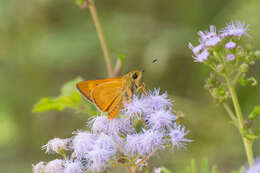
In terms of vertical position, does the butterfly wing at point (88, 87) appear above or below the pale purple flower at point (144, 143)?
above

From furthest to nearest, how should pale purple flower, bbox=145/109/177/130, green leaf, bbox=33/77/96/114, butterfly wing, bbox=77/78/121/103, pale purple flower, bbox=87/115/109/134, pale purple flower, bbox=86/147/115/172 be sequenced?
1. green leaf, bbox=33/77/96/114
2. butterfly wing, bbox=77/78/121/103
3. pale purple flower, bbox=87/115/109/134
4. pale purple flower, bbox=145/109/177/130
5. pale purple flower, bbox=86/147/115/172

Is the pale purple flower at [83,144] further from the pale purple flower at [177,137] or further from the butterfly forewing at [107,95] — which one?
the pale purple flower at [177,137]

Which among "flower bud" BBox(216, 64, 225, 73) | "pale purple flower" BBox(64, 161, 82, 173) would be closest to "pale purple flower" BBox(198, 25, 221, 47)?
"flower bud" BBox(216, 64, 225, 73)

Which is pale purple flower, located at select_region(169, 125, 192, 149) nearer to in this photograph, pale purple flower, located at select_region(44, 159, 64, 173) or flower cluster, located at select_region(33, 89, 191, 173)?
flower cluster, located at select_region(33, 89, 191, 173)

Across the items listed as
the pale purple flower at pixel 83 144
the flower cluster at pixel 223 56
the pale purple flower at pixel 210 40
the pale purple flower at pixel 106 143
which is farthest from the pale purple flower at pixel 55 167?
the pale purple flower at pixel 210 40

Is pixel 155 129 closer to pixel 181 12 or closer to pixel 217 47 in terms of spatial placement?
pixel 217 47

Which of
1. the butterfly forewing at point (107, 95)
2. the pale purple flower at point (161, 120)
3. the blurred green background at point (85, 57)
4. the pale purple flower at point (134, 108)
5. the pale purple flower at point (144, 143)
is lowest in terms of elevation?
the pale purple flower at point (144, 143)

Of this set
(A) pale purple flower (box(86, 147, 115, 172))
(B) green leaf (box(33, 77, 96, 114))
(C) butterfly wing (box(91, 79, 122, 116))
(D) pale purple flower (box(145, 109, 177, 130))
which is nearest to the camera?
(A) pale purple flower (box(86, 147, 115, 172))

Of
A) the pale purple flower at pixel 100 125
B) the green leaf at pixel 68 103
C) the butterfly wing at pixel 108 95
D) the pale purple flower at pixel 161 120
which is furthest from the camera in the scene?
the green leaf at pixel 68 103
